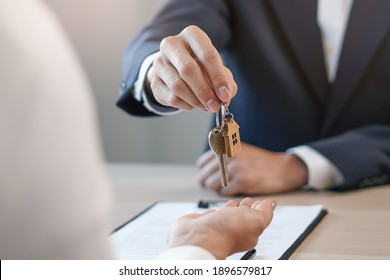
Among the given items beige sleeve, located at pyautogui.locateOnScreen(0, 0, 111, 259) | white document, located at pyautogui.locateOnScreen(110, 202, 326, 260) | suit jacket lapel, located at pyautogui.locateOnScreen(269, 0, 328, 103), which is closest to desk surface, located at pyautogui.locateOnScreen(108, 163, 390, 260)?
white document, located at pyautogui.locateOnScreen(110, 202, 326, 260)

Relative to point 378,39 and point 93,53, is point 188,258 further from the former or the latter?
point 93,53

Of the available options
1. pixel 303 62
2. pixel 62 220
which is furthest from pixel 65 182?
pixel 303 62

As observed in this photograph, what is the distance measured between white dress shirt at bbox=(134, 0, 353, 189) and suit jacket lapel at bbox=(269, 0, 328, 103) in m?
0.02

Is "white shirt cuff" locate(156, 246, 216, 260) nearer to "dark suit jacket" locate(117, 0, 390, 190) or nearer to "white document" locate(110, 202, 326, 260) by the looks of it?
"white document" locate(110, 202, 326, 260)

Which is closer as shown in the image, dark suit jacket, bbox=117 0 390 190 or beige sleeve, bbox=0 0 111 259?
beige sleeve, bbox=0 0 111 259

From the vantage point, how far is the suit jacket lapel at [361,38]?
1.14m

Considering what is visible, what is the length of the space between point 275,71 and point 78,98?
85 centimetres

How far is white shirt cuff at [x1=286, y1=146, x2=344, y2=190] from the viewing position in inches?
40.4

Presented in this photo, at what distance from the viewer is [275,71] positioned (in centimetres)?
121

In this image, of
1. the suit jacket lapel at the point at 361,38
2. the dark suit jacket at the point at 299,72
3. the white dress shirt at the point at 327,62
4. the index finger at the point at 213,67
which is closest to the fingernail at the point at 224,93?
the index finger at the point at 213,67

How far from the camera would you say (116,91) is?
1.99 metres

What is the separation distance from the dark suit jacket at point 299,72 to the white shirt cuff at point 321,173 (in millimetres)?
19

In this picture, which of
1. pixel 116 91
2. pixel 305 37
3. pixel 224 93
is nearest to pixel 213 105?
pixel 224 93

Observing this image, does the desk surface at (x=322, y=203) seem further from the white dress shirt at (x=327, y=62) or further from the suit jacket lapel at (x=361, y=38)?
the suit jacket lapel at (x=361, y=38)
